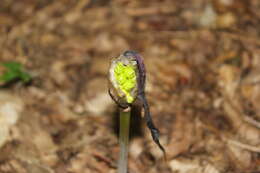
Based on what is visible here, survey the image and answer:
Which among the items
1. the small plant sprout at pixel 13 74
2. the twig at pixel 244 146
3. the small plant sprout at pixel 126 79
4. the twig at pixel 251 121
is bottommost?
the twig at pixel 244 146

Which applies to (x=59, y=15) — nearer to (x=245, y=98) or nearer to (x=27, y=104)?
(x=27, y=104)

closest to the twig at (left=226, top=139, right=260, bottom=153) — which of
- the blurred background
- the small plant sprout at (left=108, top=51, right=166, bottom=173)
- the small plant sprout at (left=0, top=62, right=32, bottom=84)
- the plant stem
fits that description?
the blurred background

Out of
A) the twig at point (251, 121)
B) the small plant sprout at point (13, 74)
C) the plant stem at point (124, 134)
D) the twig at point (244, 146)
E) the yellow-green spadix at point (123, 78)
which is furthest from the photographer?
the small plant sprout at point (13, 74)

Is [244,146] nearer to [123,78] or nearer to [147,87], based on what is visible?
[147,87]

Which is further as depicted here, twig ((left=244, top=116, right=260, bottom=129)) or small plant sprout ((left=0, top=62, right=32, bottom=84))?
small plant sprout ((left=0, top=62, right=32, bottom=84))

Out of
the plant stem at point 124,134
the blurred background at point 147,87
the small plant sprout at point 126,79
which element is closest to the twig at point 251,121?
the blurred background at point 147,87

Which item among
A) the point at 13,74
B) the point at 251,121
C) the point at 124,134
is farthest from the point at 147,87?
the point at 124,134

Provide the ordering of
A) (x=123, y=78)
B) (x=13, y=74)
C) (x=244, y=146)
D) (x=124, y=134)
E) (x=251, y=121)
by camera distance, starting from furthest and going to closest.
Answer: (x=13, y=74), (x=251, y=121), (x=244, y=146), (x=124, y=134), (x=123, y=78)

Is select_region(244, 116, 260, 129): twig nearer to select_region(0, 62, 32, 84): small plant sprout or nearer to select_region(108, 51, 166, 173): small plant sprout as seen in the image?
select_region(108, 51, 166, 173): small plant sprout

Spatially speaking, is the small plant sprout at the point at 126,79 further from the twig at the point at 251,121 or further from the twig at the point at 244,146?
the twig at the point at 251,121
